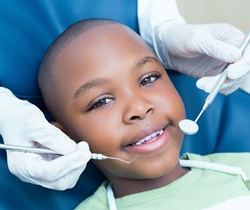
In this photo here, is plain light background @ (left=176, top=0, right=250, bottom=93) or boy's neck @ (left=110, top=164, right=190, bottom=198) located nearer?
boy's neck @ (left=110, top=164, right=190, bottom=198)

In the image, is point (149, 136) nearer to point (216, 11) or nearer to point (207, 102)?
point (207, 102)

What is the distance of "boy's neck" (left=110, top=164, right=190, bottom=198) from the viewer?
1092 mm

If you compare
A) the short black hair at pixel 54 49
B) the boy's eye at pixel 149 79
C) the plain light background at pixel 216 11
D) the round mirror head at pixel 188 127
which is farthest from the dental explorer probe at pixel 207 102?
the plain light background at pixel 216 11

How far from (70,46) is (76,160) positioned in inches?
12.1

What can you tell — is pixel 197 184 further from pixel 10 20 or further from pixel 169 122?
pixel 10 20

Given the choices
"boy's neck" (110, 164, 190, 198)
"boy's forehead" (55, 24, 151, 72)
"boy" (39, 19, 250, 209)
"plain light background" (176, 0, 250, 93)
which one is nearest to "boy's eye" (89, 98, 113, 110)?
"boy" (39, 19, 250, 209)

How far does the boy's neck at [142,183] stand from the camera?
1.09 metres

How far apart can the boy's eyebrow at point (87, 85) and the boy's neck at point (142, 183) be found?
0.25 meters

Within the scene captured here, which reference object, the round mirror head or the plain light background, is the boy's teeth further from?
the plain light background

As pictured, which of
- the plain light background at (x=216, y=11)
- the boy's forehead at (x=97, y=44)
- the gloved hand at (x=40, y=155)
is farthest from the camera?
the plain light background at (x=216, y=11)

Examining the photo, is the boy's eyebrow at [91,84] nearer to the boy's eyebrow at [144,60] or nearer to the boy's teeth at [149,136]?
the boy's eyebrow at [144,60]

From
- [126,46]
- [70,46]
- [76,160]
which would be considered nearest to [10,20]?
[70,46]

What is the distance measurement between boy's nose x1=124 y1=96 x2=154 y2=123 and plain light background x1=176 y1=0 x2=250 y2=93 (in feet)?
3.12

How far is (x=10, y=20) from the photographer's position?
1.15 metres
